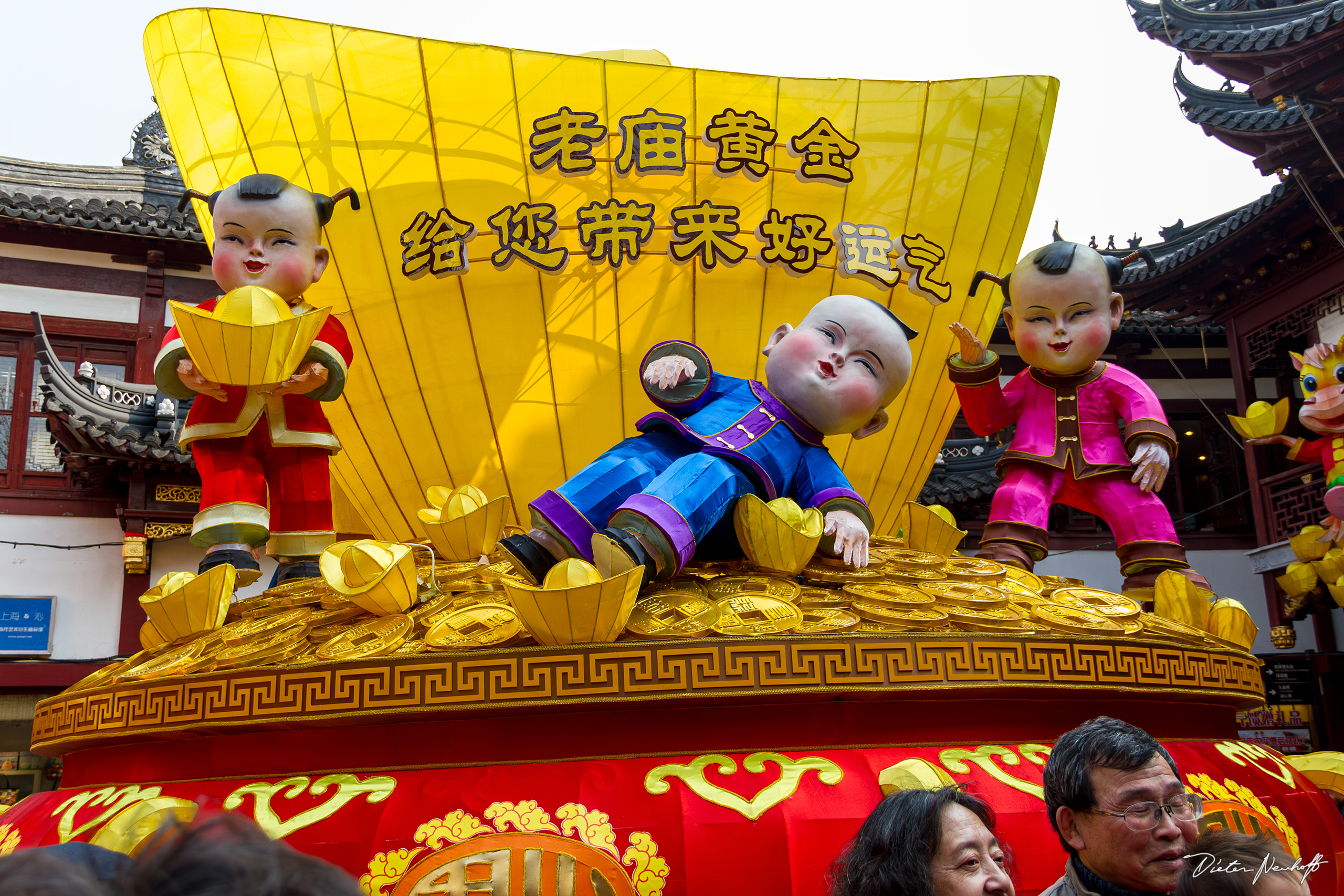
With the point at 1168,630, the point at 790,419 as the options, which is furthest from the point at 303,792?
the point at 1168,630

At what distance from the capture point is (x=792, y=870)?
193 cm

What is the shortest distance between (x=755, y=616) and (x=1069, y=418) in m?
1.94

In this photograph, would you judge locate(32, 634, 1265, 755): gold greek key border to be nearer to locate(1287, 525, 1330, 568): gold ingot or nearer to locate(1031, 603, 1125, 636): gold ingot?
locate(1031, 603, 1125, 636): gold ingot

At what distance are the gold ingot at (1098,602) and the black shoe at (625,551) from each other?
1.09 meters

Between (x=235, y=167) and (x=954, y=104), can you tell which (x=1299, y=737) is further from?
(x=235, y=167)

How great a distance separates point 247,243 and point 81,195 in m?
10.6

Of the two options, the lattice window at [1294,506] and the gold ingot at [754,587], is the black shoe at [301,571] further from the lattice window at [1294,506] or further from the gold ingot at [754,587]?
the lattice window at [1294,506]

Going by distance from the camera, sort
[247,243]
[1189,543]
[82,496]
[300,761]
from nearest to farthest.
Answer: [300,761] < [247,243] < [82,496] < [1189,543]

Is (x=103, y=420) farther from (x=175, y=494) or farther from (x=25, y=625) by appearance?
(x=25, y=625)

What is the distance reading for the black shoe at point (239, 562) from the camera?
2912mm

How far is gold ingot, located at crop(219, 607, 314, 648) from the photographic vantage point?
2496 mm

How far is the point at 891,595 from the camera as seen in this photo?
2471 millimetres

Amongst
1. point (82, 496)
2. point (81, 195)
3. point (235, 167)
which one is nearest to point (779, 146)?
point (235, 167)

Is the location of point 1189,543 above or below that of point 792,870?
above
